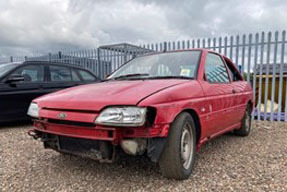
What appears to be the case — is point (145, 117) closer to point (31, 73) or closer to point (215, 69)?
point (215, 69)

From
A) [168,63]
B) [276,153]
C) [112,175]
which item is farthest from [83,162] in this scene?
[276,153]

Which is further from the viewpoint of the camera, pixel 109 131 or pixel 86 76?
pixel 86 76

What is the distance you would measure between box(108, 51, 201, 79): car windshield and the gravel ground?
3.75 ft

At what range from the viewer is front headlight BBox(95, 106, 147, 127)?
75.8 inches

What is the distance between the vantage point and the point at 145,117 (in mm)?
1942

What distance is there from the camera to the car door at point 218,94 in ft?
9.50

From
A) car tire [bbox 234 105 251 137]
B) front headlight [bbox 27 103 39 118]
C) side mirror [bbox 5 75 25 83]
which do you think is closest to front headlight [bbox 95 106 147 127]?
front headlight [bbox 27 103 39 118]

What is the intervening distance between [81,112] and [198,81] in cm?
144

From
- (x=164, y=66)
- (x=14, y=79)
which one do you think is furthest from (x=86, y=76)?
(x=164, y=66)

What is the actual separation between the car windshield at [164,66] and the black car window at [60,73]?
266 centimetres

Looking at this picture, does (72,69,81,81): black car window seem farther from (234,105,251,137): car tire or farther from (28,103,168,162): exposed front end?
(234,105,251,137): car tire

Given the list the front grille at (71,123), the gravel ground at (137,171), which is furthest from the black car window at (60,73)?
the front grille at (71,123)

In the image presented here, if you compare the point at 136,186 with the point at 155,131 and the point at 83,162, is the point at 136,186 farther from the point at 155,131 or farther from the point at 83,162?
the point at 83,162

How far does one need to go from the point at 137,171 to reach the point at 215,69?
6.24 ft
